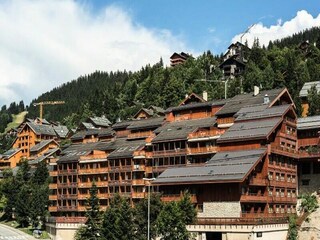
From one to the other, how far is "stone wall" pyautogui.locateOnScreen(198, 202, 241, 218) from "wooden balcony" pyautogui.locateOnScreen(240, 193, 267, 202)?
3.66 ft

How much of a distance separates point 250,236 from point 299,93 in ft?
191

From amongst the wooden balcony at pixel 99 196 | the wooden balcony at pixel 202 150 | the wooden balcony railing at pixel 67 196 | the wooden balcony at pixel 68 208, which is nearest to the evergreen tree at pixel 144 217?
the wooden balcony at pixel 202 150

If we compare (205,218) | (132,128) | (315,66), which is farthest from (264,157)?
(315,66)

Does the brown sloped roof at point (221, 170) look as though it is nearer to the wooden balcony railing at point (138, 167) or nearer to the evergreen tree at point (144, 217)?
the evergreen tree at point (144, 217)

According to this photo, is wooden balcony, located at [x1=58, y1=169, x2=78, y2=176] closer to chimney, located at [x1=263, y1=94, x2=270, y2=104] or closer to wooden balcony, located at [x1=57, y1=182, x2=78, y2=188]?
wooden balcony, located at [x1=57, y1=182, x2=78, y2=188]

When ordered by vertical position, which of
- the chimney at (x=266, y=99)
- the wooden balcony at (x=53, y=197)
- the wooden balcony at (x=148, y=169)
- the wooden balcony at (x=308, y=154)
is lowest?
the wooden balcony at (x=53, y=197)

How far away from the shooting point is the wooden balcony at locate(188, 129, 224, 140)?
90.4 meters

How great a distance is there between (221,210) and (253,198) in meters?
4.88

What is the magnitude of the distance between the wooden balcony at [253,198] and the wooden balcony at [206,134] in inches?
557

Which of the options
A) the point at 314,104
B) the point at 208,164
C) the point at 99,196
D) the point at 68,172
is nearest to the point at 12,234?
the point at 68,172

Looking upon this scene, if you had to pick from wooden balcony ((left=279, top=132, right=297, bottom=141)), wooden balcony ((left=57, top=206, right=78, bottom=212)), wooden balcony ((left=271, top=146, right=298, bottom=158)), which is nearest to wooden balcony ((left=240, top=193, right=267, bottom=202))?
wooden balcony ((left=271, top=146, right=298, bottom=158))

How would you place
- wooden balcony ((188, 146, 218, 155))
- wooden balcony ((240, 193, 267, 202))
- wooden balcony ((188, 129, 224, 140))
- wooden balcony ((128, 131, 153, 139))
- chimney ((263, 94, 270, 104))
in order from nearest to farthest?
wooden balcony ((240, 193, 267, 202)), wooden balcony ((188, 146, 218, 155)), wooden balcony ((188, 129, 224, 140)), chimney ((263, 94, 270, 104)), wooden balcony ((128, 131, 153, 139))

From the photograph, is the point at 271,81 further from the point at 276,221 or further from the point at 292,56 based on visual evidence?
the point at 276,221

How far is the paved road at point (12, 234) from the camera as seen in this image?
352 ft
